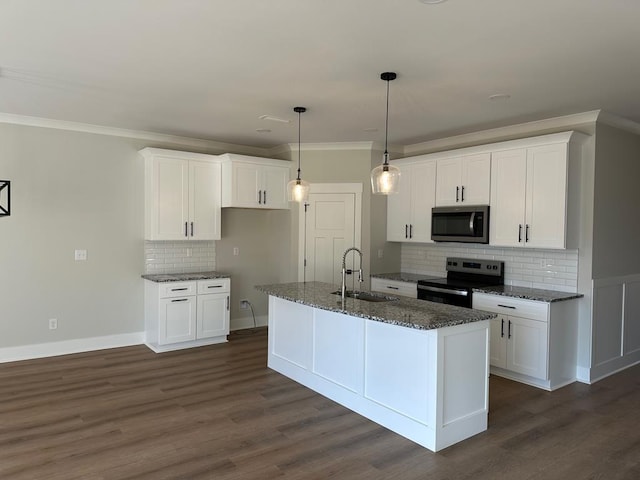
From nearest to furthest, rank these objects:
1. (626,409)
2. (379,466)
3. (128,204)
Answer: (379,466), (626,409), (128,204)

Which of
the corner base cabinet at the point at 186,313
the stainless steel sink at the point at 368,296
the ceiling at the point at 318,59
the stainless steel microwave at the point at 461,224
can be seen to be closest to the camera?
the ceiling at the point at 318,59

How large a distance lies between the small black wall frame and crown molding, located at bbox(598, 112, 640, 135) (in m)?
6.15

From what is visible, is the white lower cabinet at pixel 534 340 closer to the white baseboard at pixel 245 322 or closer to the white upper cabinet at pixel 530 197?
the white upper cabinet at pixel 530 197

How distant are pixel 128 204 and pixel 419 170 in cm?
367

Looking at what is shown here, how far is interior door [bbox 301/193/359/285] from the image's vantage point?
631 centimetres

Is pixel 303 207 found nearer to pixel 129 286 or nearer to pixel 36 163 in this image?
pixel 129 286

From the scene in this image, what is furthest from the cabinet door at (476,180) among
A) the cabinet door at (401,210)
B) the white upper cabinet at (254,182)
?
the white upper cabinet at (254,182)

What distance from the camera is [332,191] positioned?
20.8 ft

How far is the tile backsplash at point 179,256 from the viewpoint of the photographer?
5887 millimetres

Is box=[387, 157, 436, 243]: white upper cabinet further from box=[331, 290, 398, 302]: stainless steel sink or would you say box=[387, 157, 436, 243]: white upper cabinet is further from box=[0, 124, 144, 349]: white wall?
box=[0, 124, 144, 349]: white wall

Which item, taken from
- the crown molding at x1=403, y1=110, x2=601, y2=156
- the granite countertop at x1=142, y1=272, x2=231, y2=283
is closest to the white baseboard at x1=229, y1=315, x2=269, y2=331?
the granite countertop at x1=142, y1=272, x2=231, y2=283

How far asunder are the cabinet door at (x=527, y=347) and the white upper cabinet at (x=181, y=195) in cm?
374

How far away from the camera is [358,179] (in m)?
6.27

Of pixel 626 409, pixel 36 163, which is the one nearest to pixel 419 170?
pixel 626 409
